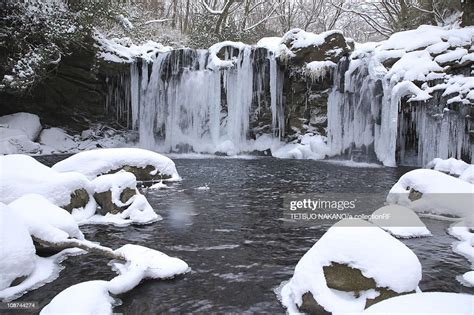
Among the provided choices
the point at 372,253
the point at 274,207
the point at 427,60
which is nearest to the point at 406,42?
the point at 427,60

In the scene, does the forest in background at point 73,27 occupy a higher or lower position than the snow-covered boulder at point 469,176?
higher

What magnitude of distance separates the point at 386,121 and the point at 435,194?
802 centimetres

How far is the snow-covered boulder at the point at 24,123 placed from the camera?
18.1m

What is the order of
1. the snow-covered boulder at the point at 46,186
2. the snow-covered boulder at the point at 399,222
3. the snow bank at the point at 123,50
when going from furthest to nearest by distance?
the snow bank at the point at 123,50, the snow-covered boulder at the point at 46,186, the snow-covered boulder at the point at 399,222

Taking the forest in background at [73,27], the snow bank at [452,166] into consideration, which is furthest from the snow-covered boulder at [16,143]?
the snow bank at [452,166]

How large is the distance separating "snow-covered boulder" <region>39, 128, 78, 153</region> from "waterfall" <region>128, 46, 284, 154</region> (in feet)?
10.9

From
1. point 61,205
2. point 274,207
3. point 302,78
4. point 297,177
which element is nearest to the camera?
point 61,205

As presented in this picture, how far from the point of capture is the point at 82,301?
3770 mm

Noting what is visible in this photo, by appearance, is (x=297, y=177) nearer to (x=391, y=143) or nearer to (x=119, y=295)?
(x=391, y=143)

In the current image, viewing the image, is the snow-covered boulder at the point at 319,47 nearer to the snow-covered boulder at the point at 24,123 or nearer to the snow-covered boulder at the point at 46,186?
the snow-covered boulder at the point at 24,123

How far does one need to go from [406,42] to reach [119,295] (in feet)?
49.6

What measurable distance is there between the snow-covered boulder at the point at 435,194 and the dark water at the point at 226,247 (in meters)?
0.54

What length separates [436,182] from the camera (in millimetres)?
7824

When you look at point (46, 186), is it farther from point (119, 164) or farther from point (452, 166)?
point (452, 166)
